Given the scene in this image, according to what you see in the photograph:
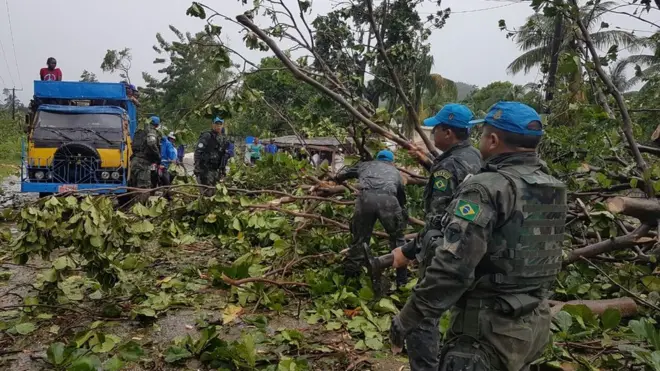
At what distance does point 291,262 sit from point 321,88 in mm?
1709

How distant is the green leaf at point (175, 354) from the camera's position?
3.42 metres

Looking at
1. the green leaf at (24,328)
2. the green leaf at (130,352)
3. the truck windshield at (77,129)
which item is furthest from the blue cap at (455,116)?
the truck windshield at (77,129)

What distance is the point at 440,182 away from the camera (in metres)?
3.32

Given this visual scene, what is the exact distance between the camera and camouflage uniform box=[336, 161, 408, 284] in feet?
15.5

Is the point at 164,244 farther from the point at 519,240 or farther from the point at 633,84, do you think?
the point at 633,84

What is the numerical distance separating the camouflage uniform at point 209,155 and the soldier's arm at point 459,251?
6822 millimetres

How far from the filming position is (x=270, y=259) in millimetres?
5500

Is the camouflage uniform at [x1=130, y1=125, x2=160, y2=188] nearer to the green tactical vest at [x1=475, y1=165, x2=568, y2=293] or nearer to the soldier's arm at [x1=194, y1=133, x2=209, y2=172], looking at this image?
the soldier's arm at [x1=194, y1=133, x2=209, y2=172]

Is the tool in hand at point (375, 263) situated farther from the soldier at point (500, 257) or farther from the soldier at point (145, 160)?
the soldier at point (145, 160)

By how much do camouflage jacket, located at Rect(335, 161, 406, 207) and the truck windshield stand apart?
5.72m

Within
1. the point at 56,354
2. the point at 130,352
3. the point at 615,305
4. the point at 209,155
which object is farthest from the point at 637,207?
the point at 209,155

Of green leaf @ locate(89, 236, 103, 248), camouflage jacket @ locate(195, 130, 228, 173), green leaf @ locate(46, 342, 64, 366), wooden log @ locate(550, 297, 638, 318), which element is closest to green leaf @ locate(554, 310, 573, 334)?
wooden log @ locate(550, 297, 638, 318)

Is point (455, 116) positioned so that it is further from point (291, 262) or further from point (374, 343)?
point (291, 262)

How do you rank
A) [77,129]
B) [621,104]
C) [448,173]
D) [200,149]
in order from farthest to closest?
[77,129] → [200,149] → [621,104] → [448,173]
